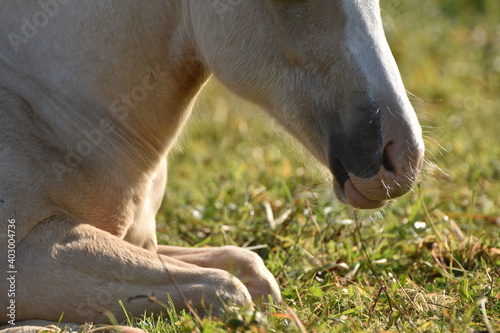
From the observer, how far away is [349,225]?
150 inches

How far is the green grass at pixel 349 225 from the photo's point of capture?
2625 mm

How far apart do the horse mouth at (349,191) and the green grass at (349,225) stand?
0.27 metres

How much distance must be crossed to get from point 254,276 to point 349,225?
959mm

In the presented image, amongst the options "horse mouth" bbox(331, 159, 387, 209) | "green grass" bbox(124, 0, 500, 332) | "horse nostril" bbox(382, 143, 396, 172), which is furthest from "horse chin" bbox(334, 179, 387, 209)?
"green grass" bbox(124, 0, 500, 332)

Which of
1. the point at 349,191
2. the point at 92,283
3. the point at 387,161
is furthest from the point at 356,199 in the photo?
the point at 92,283

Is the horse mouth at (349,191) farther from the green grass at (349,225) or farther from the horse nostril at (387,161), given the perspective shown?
the green grass at (349,225)

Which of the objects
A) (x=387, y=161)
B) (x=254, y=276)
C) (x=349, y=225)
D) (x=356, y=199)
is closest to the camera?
(x=387, y=161)

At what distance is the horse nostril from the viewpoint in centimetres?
256

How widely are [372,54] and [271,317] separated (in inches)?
38.1

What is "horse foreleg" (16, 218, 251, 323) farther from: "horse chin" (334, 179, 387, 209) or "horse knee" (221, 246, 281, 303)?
"horse chin" (334, 179, 387, 209)

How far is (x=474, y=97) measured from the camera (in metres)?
6.88

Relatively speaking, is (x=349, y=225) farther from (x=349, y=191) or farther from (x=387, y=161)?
(x=387, y=161)

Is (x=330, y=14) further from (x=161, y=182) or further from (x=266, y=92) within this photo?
(x=161, y=182)

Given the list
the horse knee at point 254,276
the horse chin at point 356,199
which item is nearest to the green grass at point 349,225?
the horse knee at point 254,276
